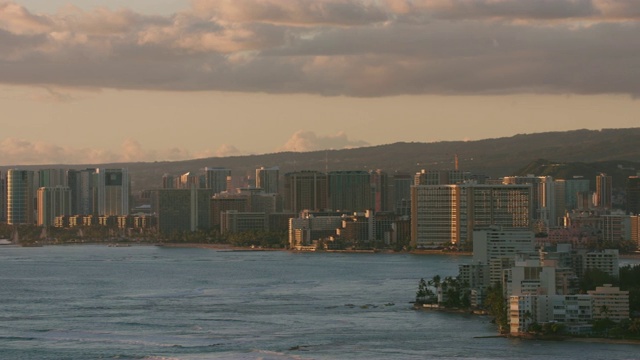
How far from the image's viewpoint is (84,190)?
113500 millimetres

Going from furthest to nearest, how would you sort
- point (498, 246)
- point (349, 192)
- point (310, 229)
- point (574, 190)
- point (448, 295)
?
point (574, 190) < point (349, 192) < point (310, 229) < point (498, 246) < point (448, 295)

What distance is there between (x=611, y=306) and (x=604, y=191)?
6510 centimetres

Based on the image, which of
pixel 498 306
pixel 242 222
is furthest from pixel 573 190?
pixel 498 306

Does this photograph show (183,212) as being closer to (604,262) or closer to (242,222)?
(242,222)

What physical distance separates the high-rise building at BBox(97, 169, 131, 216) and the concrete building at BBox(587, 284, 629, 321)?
266ft

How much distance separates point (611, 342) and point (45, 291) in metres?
17.2

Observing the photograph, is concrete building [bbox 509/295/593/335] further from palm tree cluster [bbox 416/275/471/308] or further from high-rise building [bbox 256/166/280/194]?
high-rise building [bbox 256/166/280/194]

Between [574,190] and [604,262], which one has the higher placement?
[574,190]

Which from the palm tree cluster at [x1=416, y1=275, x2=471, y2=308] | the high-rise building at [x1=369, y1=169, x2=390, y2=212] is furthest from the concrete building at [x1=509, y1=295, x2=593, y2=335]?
the high-rise building at [x1=369, y1=169, x2=390, y2=212]

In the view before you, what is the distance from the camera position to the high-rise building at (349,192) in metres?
95.8

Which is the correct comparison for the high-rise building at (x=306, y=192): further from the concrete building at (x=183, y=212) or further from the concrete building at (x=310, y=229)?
the concrete building at (x=310, y=229)

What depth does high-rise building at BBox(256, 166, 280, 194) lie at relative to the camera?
11469 centimetres

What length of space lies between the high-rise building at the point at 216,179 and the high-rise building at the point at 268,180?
3419 mm

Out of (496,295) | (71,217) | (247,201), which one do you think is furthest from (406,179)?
(496,295)
